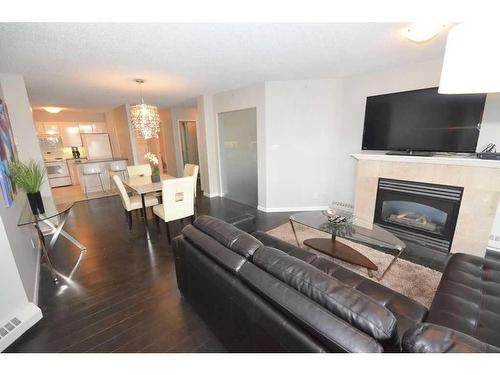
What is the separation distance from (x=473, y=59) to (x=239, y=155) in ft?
13.0

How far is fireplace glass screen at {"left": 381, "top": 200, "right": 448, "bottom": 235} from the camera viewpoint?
2725 mm

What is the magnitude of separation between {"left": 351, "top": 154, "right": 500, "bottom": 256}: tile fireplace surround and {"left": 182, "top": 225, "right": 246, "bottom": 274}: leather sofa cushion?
8.81 ft

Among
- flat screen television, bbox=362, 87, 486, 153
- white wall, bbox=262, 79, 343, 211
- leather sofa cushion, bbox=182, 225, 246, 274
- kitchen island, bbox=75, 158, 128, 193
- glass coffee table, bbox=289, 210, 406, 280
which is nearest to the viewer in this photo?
leather sofa cushion, bbox=182, 225, 246, 274

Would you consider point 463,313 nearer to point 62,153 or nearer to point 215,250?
point 215,250

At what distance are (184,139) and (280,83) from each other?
14.8 ft

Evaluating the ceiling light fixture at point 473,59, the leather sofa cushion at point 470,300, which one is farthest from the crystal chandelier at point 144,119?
the leather sofa cushion at point 470,300

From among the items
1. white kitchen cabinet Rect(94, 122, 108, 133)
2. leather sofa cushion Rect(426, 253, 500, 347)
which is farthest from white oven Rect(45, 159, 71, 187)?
leather sofa cushion Rect(426, 253, 500, 347)

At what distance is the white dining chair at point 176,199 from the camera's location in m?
2.73

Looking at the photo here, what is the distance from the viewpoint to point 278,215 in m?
3.92

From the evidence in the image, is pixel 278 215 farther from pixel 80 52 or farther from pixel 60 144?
pixel 60 144

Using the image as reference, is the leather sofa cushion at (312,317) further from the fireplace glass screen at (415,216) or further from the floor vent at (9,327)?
the fireplace glass screen at (415,216)

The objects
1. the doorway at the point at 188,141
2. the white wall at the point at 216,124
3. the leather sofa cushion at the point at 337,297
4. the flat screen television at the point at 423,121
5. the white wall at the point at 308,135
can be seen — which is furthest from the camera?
the doorway at the point at 188,141

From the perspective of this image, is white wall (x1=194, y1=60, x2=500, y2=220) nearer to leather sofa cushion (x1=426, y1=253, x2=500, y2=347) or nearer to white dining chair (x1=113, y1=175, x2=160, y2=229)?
white dining chair (x1=113, y1=175, x2=160, y2=229)

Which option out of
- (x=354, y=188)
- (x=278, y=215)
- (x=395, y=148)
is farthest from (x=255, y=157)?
(x=395, y=148)
